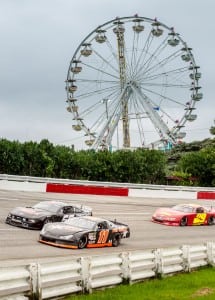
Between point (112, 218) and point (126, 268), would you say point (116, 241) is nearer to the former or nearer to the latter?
point (112, 218)

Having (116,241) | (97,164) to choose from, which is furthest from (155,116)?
(116,241)

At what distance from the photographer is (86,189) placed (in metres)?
44.1

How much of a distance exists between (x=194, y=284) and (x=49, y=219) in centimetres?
1089

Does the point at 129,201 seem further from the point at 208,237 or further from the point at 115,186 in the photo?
the point at 208,237

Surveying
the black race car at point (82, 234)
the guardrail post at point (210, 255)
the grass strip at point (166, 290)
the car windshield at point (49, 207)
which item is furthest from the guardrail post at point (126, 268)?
the car windshield at point (49, 207)

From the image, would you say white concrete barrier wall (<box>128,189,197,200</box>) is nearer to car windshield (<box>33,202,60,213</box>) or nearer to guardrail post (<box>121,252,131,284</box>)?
car windshield (<box>33,202,60,213</box>)

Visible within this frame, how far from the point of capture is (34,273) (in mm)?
9672

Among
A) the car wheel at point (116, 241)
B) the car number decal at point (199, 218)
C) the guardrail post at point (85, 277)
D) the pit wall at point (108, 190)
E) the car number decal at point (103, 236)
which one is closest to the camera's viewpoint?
the guardrail post at point (85, 277)

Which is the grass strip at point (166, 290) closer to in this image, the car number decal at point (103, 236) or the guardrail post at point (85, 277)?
the guardrail post at point (85, 277)

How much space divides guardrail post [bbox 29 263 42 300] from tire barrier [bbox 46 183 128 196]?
108ft

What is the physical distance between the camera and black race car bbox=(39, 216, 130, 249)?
19.2 meters

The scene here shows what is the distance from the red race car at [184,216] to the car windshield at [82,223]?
10.2m

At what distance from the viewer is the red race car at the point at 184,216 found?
98.9ft

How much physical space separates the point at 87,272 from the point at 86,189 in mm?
33169
